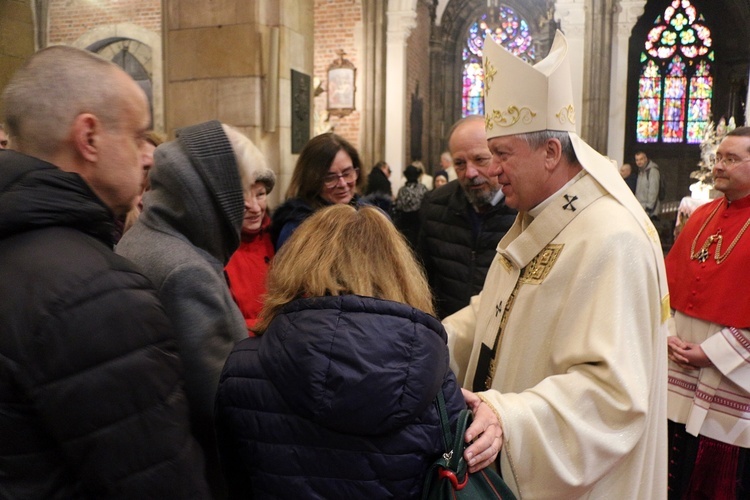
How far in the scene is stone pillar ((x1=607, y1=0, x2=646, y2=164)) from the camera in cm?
1299

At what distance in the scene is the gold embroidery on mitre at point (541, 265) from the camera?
6.31 feet

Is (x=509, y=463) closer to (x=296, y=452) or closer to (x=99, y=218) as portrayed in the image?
(x=296, y=452)

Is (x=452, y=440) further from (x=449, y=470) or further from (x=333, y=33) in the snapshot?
(x=333, y=33)

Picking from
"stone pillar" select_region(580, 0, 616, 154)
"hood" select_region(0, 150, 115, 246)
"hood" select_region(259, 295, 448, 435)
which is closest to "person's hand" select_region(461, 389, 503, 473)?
"hood" select_region(259, 295, 448, 435)

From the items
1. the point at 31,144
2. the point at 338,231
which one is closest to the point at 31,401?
the point at 31,144

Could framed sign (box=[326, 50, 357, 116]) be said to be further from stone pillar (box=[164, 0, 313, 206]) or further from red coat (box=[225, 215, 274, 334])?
red coat (box=[225, 215, 274, 334])

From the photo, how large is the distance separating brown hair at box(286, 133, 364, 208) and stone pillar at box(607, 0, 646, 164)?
37.4 ft

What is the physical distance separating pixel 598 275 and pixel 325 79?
36.5ft

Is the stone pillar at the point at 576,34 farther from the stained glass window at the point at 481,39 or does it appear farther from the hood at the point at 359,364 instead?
the hood at the point at 359,364

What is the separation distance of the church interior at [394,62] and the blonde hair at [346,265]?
12.8ft

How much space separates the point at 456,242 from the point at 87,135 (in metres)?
2.19

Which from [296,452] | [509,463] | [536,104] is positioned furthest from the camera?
[536,104]

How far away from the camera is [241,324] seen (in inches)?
66.8

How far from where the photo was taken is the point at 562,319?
5.98 feet
